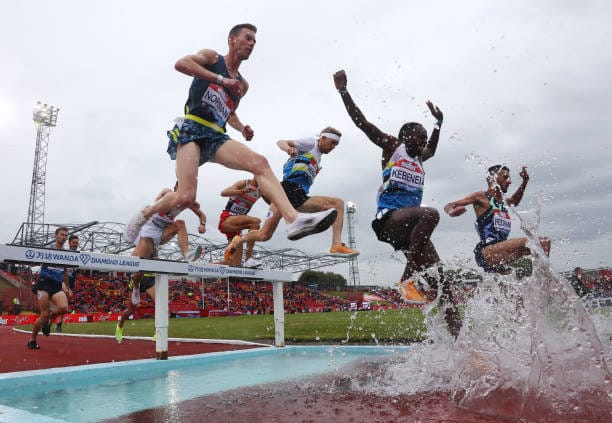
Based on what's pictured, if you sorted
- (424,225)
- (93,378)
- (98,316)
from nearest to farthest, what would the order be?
(424,225), (93,378), (98,316)

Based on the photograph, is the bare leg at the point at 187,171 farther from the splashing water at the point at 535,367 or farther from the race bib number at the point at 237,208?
the race bib number at the point at 237,208

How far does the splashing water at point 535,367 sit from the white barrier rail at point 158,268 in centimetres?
335

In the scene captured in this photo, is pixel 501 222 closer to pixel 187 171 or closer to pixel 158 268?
pixel 187 171

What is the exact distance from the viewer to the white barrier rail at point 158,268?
15.9 feet

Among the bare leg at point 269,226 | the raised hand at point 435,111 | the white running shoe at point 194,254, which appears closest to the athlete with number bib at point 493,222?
the raised hand at point 435,111

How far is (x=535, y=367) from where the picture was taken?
281 cm

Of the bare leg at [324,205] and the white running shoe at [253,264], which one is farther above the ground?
the bare leg at [324,205]

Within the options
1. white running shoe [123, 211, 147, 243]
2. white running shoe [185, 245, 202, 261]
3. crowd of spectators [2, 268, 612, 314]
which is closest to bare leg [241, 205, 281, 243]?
white running shoe [185, 245, 202, 261]

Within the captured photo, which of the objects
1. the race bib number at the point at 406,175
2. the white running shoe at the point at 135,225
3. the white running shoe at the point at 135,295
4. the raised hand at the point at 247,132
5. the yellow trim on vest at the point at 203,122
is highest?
Answer: the raised hand at the point at 247,132

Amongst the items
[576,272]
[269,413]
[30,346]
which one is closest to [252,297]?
[30,346]

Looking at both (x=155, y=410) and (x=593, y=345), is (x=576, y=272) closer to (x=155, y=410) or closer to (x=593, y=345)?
(x=593, y=345)

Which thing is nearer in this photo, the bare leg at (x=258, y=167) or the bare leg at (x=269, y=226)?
the bare leg at (x=258, y=167)

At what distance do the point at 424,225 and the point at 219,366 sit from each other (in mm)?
3430

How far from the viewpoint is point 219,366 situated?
5844mm
